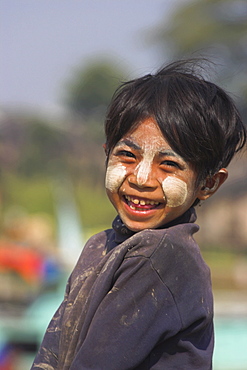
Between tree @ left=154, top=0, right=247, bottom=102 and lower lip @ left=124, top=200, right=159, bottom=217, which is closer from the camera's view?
lower lip @ left=124, top=200, right=159, bottom=217

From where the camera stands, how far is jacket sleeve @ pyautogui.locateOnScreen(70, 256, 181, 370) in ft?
4.56

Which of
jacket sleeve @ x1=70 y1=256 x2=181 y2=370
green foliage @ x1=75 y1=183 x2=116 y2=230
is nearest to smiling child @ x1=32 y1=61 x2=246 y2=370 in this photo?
jacket sleeve @ x1=70 y1=256 x2=181 y2=370

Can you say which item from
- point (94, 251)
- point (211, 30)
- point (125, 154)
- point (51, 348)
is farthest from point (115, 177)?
point (211, 30)

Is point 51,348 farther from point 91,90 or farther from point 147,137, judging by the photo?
point 91,90

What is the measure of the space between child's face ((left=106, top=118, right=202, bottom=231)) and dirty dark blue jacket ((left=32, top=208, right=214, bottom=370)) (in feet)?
0.20

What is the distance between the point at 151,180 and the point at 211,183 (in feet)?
0.61

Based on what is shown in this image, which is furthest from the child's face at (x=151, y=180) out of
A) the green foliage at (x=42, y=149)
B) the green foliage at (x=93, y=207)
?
the green foliage at (x=42, y=149)

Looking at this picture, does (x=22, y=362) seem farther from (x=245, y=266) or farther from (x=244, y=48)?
(x=244, y=48)

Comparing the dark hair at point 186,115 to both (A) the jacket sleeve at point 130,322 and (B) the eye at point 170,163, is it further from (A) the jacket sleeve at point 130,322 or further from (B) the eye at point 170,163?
(A) the jacket sleeve at point 130,322

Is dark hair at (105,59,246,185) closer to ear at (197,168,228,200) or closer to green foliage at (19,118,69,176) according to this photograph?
ear at (197,168,228,200)

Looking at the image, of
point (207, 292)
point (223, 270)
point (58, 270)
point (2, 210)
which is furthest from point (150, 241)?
point (2, 210)

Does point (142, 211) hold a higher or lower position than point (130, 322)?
higher

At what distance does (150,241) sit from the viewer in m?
1.46

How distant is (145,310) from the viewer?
141cm
